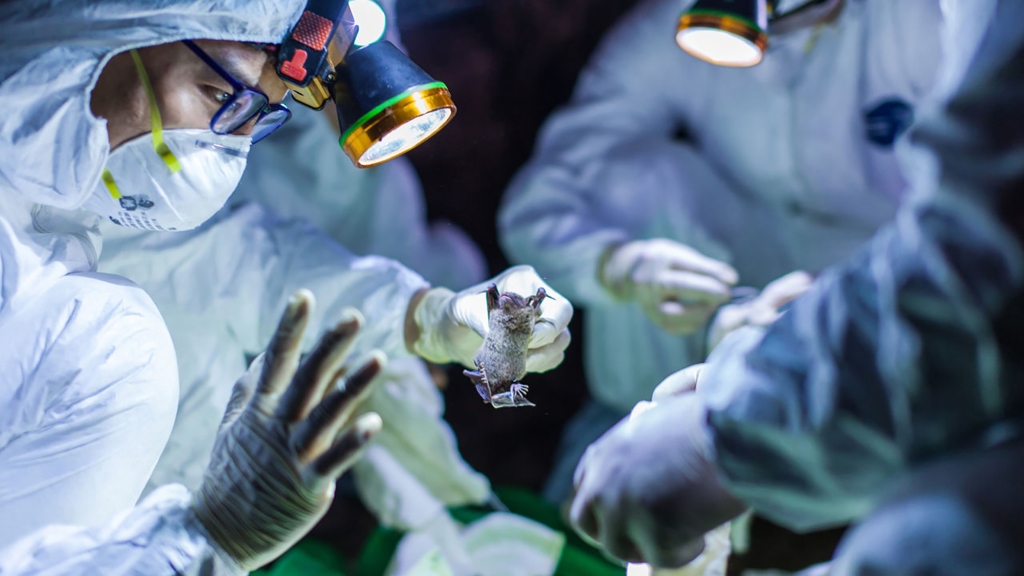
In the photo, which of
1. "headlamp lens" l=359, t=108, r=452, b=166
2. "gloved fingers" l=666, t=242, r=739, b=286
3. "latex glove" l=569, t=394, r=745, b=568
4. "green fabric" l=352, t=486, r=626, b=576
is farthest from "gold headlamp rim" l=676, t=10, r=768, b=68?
"green fabric" l=352, t=486, r=626, b=576

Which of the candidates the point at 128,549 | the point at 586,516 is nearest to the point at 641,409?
the point at 586,516

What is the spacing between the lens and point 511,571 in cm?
162

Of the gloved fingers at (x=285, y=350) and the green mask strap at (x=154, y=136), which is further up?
the green mask strap at (x=154, y=136)

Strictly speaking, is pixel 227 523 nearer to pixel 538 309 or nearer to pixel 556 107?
pixel 538 309

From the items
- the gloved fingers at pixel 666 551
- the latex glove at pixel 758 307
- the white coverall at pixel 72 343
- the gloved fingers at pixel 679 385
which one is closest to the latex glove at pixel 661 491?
the gloved fingers at pixel 666 551

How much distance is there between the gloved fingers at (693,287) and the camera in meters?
1.71

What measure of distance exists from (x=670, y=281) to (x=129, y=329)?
111 centimetres

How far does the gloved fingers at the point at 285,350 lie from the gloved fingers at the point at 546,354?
0.32 metres

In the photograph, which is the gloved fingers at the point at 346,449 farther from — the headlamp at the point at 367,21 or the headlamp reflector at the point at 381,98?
the headlamp at the point at 367,21

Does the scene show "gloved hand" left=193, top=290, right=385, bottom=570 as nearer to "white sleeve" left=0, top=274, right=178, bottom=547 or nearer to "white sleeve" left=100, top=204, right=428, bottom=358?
"white sleeve" left=0, top=274, right=178, bottom=547

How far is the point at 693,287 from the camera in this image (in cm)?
171

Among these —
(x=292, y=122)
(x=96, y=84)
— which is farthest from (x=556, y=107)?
(x=96, y=84)

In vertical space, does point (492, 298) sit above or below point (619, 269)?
above

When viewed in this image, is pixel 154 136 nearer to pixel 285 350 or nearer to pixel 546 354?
pixel 285 350
